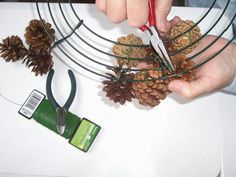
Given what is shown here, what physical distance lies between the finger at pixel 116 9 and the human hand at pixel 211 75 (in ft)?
0.53

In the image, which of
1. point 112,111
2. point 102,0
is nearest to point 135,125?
point 112,111

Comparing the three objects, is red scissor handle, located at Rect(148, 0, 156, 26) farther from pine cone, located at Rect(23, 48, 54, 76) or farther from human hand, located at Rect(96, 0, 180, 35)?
pine cone, located at Rect(23, 48, 54, 76)

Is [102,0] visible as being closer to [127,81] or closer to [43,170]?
[127,81]

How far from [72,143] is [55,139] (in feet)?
0.11

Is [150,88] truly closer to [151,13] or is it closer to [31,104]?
[151,13]

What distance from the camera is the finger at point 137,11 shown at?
1.37ft

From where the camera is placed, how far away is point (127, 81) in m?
0.60

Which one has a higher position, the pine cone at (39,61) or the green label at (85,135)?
the pine cone at (39,61)

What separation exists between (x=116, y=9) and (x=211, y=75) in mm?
255

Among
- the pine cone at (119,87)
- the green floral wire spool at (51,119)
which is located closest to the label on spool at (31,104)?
the green floral wire spool at (51,119)

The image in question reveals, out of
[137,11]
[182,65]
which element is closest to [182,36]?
[182,65]

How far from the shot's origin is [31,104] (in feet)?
2.28

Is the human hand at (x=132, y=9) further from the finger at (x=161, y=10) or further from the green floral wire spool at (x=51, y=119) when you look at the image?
the green floral wire spool at (x=51, y=119)

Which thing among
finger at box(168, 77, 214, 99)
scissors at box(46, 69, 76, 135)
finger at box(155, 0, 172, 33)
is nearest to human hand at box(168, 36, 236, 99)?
finger at box(168, 77, 214, 99)
